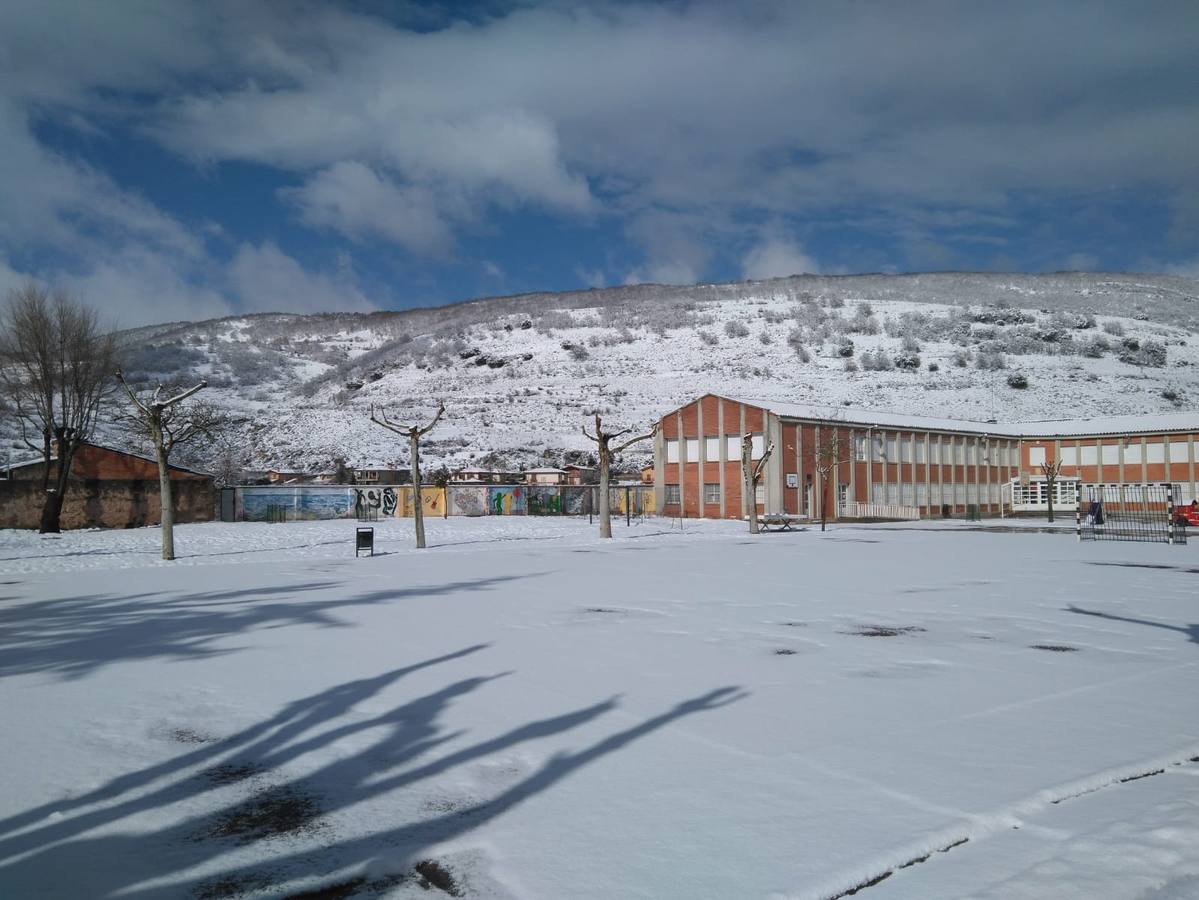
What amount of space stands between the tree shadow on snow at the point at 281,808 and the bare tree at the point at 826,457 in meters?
46.6

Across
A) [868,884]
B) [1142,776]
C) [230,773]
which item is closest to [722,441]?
[1142,776]

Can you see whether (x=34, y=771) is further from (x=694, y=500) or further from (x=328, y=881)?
(x=694, y=500)

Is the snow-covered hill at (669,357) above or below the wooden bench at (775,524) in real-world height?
above

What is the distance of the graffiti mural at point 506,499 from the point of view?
56188mm

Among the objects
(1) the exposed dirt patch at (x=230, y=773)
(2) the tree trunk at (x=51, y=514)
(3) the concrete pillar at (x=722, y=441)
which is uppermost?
(3) the concrete pillar at (x=722, y=441)

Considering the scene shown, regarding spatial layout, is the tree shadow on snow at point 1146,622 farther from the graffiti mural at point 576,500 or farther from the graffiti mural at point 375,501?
the graffiti mural at point 576,500

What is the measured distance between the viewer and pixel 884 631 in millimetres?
11945

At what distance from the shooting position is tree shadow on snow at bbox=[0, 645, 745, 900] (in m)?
4.58

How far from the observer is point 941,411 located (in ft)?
311

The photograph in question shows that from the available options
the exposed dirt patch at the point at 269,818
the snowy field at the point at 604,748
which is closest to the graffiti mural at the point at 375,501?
the snowy field at the point at 604,748

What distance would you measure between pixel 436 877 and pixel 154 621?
10.5m

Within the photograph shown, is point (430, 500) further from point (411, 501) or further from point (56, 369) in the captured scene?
point (56, 369)

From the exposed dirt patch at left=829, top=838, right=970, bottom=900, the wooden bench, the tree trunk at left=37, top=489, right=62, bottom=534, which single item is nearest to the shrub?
the wooden bench

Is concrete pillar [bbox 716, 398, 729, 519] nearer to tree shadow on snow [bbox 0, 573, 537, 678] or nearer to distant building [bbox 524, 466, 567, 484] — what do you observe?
distant building [bbox 524, 466, 567, 484]
